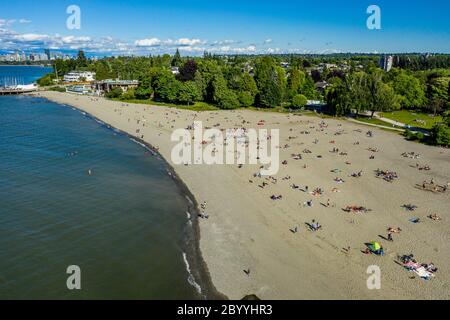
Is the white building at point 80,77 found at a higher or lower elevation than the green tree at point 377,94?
higher

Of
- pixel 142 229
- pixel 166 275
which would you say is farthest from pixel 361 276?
pixel 142 229

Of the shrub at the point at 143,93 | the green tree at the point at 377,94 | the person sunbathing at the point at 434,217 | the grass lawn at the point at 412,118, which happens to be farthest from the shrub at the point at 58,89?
the person sunbathing at the point at 434,217

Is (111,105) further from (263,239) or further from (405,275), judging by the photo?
(405,275)

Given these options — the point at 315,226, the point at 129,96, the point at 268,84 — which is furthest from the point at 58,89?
the point at 315,226

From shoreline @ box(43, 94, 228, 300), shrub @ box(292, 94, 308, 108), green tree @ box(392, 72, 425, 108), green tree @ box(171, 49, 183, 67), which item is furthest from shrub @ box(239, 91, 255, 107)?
green tree @ box(171, 49, 183, 67)

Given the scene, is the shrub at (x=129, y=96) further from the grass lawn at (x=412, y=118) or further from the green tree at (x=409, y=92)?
the green tree at (x=409, y=92)

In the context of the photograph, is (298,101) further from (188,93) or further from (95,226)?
(95,226)
